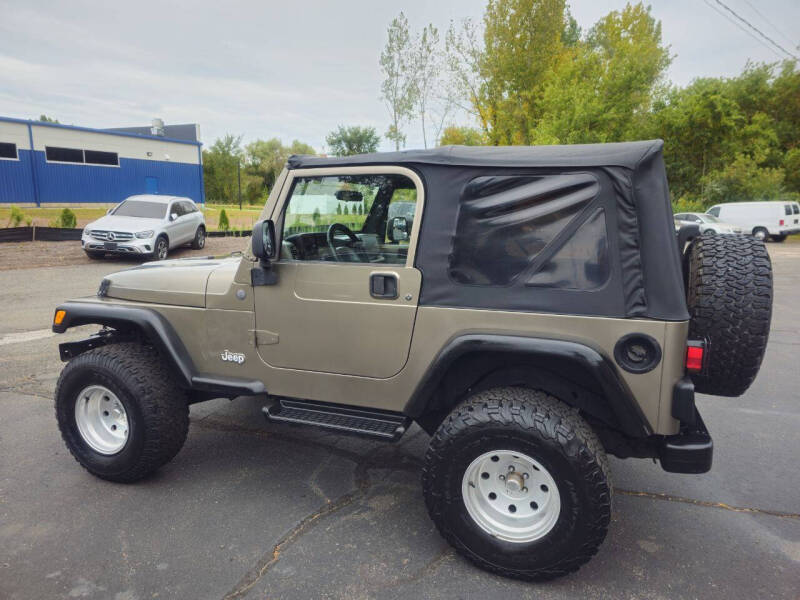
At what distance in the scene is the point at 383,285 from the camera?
267cm

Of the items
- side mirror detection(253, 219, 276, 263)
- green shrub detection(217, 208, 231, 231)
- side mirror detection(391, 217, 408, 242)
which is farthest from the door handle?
green shrub detection(217, 208, 231, 231)

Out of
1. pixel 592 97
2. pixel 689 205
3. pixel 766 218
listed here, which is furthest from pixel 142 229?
pixel 689 205

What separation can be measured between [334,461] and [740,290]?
2584mm

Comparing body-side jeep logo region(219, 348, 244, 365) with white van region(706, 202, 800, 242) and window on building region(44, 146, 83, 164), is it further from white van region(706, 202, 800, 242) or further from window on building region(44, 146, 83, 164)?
window on building region(44, 146, 83, 164)

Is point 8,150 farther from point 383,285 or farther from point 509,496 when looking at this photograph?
point 509,496

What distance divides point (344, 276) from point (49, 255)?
47.8ft

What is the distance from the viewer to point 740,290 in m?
2.32

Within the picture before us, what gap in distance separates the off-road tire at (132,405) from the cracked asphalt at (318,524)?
0.16 metres

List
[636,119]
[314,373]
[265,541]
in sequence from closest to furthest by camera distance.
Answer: [265,541] → [314,373] → [636,119]

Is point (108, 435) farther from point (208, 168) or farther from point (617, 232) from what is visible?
point (208, 168)

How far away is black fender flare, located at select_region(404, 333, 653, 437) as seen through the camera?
2.27 meters

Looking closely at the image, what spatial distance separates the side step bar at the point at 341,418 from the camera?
9.02 feet

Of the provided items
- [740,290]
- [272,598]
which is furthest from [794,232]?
[272,598]

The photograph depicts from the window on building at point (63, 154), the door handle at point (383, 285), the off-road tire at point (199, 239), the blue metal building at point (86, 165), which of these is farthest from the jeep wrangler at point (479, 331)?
the window on building at point (63, 154)
